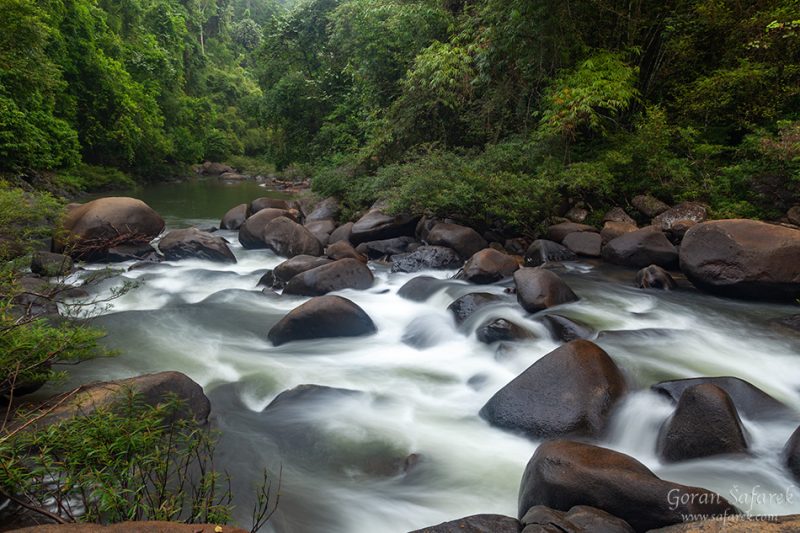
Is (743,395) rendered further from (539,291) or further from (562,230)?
(562,230)

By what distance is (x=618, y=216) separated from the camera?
31.6ft

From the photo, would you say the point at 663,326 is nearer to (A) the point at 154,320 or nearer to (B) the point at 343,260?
(B) the point at 343,260

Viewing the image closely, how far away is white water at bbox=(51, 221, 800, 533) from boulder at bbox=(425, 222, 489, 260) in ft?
5.65

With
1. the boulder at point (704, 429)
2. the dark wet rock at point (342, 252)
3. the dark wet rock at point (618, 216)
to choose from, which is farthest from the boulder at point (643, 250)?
the boulder at point (704, 429)

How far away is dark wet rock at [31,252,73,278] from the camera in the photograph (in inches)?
293

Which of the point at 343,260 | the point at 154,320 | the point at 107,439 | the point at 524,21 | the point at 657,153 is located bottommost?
the point at 154,320

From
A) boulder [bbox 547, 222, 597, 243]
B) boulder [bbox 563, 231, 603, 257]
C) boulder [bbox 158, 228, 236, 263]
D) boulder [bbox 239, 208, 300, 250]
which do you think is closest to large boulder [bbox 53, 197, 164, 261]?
boulder [bbox 158, 228, 236, 263]

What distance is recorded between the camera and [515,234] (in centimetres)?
1006

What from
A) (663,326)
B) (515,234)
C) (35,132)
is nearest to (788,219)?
(663,326)

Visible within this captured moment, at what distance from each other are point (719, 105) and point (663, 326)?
599cm

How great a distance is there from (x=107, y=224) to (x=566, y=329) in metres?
8.73

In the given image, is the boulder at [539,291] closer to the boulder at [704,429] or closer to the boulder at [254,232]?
the boulder at [704,429]

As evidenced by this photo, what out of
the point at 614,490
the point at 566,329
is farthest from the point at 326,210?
the point at 614,490

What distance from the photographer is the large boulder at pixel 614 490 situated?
2773mm
